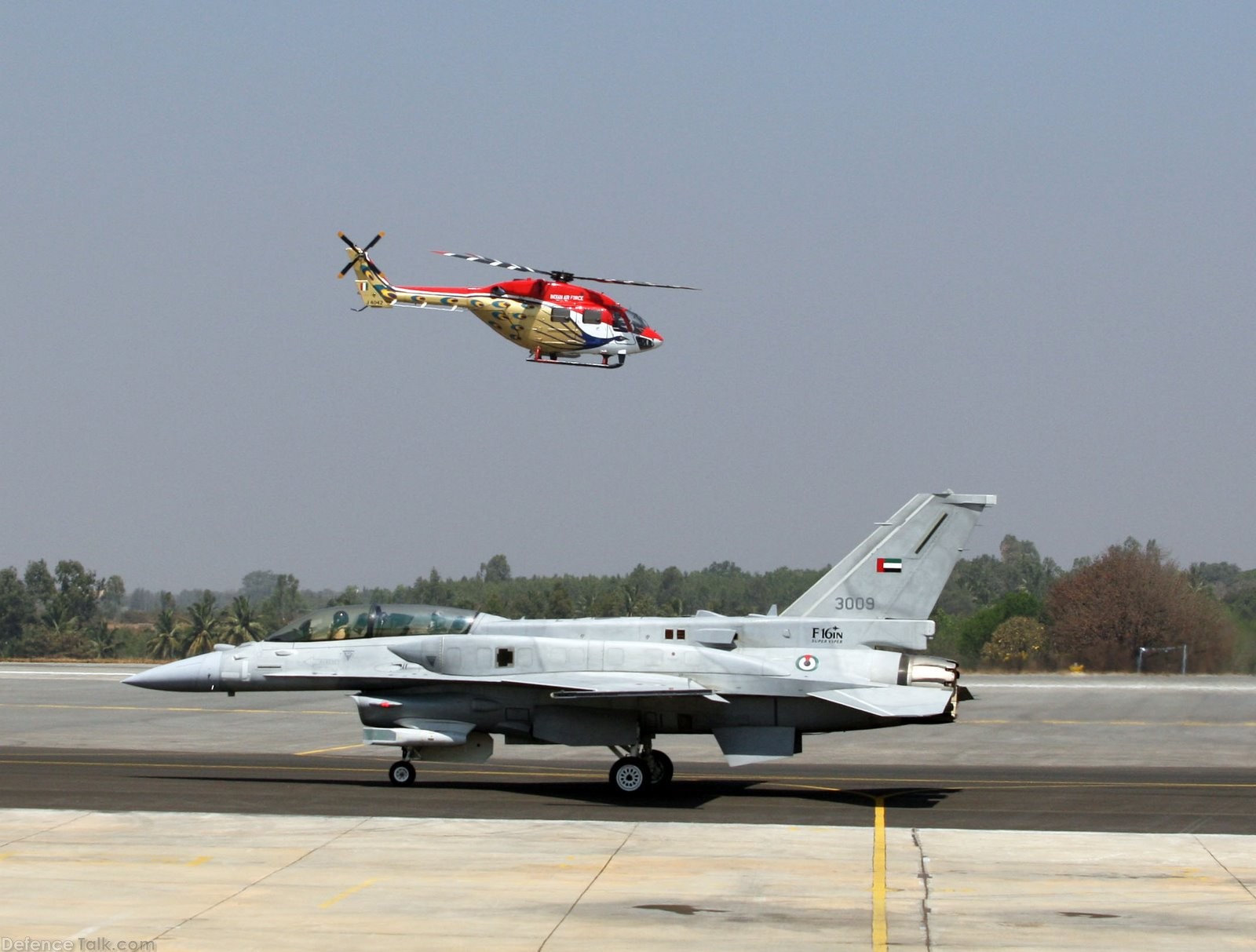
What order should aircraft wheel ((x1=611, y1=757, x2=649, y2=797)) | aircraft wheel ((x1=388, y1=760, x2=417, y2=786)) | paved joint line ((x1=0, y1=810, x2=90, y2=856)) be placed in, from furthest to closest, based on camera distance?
aircraft wheel ((x1=388, y1=760, x2=417, y2=786)) → aircraft wheel ((x1=611, y1=757, x2=649, y2=797)) → paved joint line ((x1=0, y1=810, x2=90, y2=856))

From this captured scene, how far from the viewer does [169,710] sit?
38.1 meters

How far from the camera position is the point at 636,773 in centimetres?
2002

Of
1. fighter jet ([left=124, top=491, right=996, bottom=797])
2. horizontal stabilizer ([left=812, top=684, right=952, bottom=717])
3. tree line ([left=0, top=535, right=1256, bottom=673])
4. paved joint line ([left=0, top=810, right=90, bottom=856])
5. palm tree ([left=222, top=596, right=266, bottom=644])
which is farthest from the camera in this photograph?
palm tree ([left=222, top=596, right=266, bottom=644])

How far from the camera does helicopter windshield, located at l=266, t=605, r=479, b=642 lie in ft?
69.4

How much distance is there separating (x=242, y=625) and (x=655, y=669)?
224 ft

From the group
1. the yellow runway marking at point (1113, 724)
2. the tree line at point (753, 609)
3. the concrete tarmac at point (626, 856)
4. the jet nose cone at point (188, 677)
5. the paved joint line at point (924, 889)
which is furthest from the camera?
the tree line at point (753, 609)

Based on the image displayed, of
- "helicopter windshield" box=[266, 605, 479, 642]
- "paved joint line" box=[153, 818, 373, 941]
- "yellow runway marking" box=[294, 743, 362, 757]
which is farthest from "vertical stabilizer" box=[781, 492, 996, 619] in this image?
"yellow runway marking" box=[294, 743, 362, 757]

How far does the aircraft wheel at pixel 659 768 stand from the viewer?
2016 cm

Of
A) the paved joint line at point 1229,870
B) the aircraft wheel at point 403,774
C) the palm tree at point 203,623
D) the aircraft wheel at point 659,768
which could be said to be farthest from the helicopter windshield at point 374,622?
the palm tree at point 203,623

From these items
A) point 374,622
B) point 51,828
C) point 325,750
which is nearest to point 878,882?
point 51,828

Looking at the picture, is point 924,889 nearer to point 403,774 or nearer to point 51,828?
point 403,774

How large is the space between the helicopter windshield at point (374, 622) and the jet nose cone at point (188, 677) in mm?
1035

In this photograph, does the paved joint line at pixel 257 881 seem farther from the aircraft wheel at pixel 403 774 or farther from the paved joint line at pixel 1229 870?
the paved joint line at pixel 1229 870

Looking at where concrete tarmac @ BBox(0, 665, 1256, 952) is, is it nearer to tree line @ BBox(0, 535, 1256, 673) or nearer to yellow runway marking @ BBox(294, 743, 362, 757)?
yellow runway marking @ BBox(294, 743, 362, 757)
